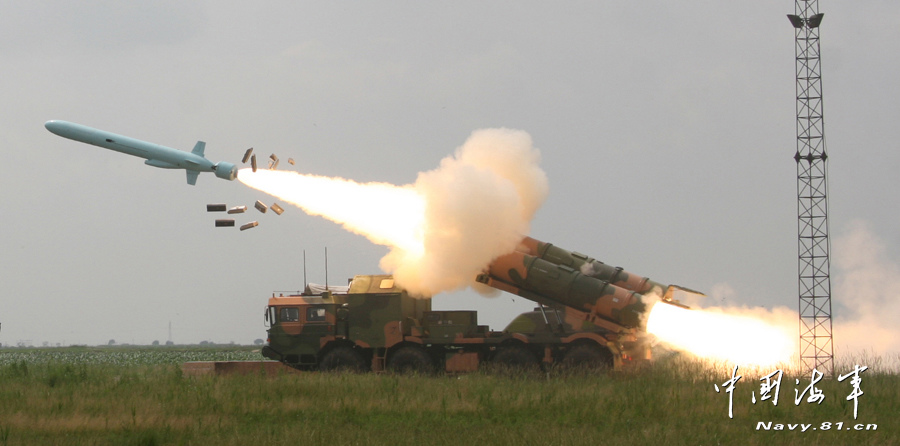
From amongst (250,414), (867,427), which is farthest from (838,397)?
(250,414)

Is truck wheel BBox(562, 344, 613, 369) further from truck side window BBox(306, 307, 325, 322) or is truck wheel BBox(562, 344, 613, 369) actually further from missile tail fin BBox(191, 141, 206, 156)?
missile tail fin BBox(191, 141, 206, 156)

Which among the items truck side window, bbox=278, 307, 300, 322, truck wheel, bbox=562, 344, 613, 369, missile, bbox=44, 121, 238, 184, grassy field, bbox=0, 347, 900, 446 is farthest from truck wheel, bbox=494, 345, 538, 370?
missile, bbox=44, 121, 238, 184

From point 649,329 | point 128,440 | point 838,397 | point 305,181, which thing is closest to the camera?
point 128,440

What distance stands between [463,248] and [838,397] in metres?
11.6

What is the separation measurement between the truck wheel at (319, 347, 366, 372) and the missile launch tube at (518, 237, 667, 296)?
5.91 m

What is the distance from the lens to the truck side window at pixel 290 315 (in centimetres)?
2972

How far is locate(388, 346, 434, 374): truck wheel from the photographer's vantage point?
2869 centimetres

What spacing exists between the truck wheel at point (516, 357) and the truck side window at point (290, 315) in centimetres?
625

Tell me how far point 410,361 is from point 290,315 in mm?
4045

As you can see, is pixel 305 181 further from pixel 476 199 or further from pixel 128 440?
pixel 128 440

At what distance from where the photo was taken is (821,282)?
34.3 metres

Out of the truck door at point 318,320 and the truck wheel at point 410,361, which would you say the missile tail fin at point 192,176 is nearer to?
the truck door at point 318,320

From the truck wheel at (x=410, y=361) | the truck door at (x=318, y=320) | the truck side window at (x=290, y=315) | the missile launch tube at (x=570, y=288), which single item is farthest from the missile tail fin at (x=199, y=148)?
the missile launch tube at (x=570, y=288)

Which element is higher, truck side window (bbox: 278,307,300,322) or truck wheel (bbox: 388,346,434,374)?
truck side window (bbox: 278,307,300,322)
